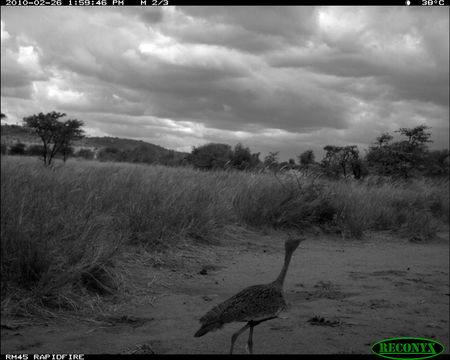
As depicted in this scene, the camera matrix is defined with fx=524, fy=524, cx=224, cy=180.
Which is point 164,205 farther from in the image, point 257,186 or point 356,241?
point 356,241

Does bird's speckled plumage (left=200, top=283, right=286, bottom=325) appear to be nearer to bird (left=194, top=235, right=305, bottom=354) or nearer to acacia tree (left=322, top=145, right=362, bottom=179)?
bird (left=194, top=235, right=305, bottom=354)

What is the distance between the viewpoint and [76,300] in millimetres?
4988

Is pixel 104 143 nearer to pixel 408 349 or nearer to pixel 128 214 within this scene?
pixel 128 214

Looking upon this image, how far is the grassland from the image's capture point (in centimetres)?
498

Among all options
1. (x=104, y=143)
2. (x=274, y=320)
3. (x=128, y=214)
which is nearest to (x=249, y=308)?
(x=274, y=320)

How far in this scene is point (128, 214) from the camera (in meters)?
7.68

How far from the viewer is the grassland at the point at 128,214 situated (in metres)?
4.98

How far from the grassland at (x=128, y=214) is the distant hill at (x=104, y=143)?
137 cm

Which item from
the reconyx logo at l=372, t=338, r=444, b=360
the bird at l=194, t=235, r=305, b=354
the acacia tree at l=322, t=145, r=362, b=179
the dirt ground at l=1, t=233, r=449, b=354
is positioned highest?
the acacia tree at l=322, t=145, r=362, b=179

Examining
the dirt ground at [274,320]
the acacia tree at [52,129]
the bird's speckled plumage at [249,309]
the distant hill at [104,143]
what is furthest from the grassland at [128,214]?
the acacia tree at [52,129]

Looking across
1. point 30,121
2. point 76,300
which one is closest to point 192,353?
point 76,300

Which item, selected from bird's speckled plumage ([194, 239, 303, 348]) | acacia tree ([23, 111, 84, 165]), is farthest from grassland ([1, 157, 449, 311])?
acacia tree ([23, 111, 84, 165])

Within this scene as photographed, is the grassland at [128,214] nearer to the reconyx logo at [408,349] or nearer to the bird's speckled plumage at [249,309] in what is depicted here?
the bird's speckled plumage at [249,309]

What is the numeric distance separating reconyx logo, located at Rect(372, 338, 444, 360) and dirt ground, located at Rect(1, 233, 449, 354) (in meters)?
0.30
